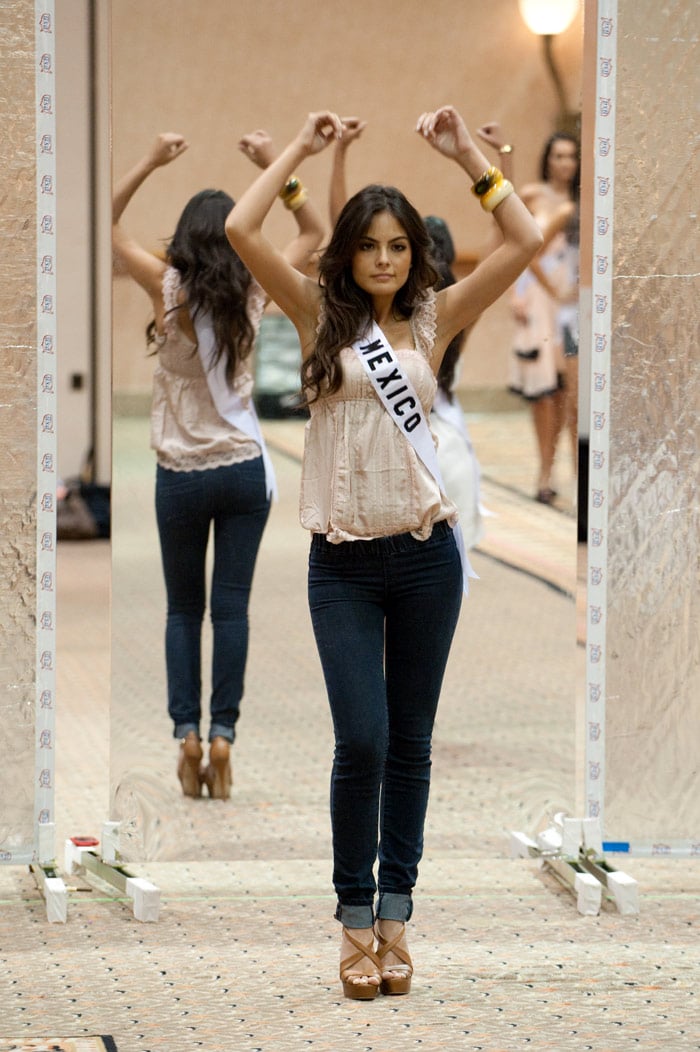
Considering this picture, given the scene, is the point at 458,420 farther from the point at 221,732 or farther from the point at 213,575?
the point at 221,732

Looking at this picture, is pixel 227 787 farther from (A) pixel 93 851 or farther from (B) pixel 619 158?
(B) pixel 619 158

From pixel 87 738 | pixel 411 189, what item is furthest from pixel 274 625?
pixel 411 189

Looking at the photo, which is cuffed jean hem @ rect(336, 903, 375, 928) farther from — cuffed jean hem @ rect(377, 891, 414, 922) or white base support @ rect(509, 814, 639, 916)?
white base support @ rect(509, 814, 639, 916)

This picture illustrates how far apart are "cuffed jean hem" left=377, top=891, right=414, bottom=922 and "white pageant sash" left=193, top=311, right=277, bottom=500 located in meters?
1.50

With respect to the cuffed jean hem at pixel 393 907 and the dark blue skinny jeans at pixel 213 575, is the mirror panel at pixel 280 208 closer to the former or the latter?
the dark blue skinny jeans at pixel 213 575

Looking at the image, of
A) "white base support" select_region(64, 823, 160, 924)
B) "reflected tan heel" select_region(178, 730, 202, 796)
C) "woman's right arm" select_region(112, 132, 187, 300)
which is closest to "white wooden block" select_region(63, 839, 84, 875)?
"white base support" select_region(64, 823, 160, 924)

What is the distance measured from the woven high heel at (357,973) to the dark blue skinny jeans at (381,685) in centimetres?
3

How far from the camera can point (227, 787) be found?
14.5 ft

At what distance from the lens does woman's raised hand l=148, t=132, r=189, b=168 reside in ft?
13.1

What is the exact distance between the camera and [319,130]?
328 cm

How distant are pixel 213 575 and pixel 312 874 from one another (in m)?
0.89

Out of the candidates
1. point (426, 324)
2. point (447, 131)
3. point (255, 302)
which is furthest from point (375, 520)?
point (255, 302)

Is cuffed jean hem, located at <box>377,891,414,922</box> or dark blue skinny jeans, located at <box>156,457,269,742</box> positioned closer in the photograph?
cuffed jean hem, located at <box>377,891,414,922</box>

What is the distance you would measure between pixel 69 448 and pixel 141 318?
211 inches
